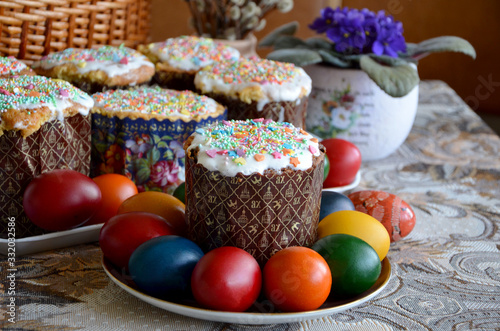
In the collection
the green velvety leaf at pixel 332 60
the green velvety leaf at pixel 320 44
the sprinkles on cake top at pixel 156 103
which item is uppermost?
the green velvety leaf at pixel 320 44

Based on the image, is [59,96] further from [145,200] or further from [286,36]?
[286,36]

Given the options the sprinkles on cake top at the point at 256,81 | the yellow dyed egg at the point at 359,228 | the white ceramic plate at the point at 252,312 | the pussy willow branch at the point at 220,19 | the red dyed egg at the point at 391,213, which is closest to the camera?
the white ceramic plate at the point at 252,312

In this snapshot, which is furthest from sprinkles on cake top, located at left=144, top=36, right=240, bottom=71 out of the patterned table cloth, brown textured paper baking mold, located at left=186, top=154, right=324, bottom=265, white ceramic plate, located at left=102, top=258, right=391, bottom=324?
white ceramic plate, located at left=102, top=258, right=391, bottom=324

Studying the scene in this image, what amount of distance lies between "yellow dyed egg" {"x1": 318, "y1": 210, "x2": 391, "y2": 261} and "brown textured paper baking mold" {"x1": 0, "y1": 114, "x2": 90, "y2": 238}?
39 cm

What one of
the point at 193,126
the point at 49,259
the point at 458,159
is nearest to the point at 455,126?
the point at 458,159

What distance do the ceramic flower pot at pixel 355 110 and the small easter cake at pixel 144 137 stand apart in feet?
1.07

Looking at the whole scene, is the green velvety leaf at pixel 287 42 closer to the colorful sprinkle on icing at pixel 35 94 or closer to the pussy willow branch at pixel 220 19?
the pussy willow branch at pixel 220 19

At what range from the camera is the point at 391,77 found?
3.59ft

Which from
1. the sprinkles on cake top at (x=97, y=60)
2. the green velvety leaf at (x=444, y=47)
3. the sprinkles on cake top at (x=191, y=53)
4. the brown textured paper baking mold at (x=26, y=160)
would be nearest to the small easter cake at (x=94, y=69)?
the sprinkles on cake top at (x=97, y=60)

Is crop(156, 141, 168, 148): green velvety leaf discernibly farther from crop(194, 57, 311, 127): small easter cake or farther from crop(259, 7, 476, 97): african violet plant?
crop(259, 7, 476, 97): african violet plant

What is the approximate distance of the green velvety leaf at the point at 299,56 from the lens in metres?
1.14

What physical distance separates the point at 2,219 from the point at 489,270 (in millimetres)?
689

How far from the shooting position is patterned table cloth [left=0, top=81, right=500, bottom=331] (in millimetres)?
644

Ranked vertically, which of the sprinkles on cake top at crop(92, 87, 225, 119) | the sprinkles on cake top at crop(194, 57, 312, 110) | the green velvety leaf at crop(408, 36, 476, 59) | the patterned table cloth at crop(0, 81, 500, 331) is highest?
the green velvety leaf at crop(408, 36, 476, 59)
